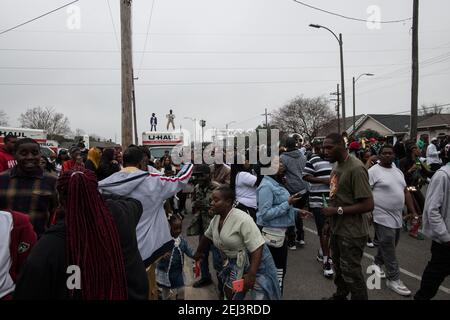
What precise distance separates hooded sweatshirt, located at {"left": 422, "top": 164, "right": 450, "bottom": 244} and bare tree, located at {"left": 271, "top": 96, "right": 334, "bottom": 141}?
47930 mm

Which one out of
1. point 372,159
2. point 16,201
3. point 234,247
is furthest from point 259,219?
point 372,159

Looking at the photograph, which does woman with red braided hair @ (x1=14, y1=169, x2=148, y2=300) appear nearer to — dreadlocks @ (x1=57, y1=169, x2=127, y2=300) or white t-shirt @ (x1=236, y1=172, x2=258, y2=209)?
dreadlocks @ (x1=57, y1=169, x2=127, y2=300)

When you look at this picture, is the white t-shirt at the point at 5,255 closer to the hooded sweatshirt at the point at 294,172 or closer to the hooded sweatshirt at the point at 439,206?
the hooded sweatshirt at the point at 439,206

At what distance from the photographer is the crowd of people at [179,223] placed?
5.18 ft

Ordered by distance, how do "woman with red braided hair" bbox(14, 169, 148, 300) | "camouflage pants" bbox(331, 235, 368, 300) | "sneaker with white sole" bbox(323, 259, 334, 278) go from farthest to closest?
"sneaker with white sole" bbox(323, 259, 334, 278) → "camouflage pants" bbox(331, 235, 368, 300) → "woman with red braided hair" bbox(14, 169, 148, 300)

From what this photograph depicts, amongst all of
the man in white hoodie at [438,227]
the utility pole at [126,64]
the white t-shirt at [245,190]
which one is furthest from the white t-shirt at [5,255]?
the utility pole at [126,64]

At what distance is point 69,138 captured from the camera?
71062mm

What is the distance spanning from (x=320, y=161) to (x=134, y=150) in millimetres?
3205

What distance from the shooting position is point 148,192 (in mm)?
2932

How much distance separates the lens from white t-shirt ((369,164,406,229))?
163 inches

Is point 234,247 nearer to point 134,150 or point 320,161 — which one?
point 134,150

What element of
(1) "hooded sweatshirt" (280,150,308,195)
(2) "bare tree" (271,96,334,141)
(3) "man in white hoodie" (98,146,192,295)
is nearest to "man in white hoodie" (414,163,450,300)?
(1) "hooded sweatshirt" (280,150,308,195)

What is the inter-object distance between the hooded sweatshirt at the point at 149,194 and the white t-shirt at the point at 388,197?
2.55 metres

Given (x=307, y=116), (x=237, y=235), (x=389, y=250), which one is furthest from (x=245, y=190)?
(x=307, y=116)
